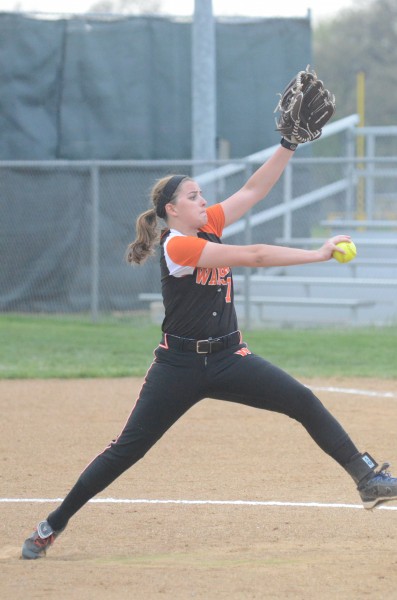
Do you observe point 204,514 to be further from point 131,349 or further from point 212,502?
point 131,349

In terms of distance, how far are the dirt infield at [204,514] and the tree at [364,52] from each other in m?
45.0

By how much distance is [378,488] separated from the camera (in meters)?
5.18

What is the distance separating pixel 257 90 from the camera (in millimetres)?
19297

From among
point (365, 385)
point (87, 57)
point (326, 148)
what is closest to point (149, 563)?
point (365, 385)

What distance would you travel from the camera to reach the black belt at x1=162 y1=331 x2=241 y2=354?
5246 mm

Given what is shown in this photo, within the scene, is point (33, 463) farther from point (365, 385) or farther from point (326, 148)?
point (326, 148)

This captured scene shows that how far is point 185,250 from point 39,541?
1.60 metres

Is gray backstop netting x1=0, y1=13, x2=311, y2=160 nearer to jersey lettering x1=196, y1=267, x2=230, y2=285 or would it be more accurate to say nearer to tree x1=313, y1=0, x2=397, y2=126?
jersey lettering x1=196, y1=267, x2=230, y2=285

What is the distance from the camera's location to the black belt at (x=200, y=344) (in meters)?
5.25

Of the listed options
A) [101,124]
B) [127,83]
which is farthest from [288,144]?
[127,83]

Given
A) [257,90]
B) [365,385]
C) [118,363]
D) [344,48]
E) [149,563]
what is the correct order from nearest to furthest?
[149,563] < [365,385] < [118,363] < [257,90] < [344,48]

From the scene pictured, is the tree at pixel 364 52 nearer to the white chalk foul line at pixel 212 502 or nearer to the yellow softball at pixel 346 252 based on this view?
the white chalk foul line at pixel 212 502

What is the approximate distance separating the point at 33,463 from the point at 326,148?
25232 millimetres

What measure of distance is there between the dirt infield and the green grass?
175 centimetres
